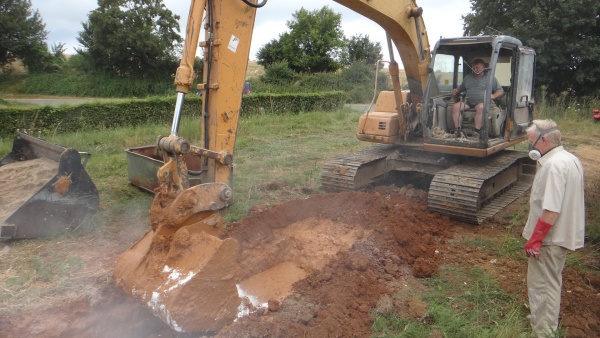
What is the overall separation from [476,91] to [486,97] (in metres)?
0.48

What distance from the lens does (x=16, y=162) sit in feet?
21.5

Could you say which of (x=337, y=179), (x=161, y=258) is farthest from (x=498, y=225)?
(x=161, y=258)

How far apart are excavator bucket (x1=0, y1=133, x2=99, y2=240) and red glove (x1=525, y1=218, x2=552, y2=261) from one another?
4622mm

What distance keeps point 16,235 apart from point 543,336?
4.96 metres

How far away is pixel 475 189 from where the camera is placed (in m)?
5.82

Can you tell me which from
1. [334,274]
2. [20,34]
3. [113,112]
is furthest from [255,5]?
[20,34]

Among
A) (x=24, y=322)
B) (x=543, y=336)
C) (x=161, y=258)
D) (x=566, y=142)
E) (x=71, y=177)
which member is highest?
(x=566, y=142)

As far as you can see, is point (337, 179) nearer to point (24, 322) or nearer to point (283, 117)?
point (24, 322)

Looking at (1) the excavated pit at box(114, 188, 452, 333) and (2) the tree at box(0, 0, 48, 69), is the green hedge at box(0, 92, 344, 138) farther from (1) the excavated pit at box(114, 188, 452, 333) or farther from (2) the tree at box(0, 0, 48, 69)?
(2) the tree at box(0, 0, 48, 69)

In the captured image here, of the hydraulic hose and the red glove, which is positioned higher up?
the hydraulic hose

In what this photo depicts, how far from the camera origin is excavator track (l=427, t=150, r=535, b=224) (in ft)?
19.2

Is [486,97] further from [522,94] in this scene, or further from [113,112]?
[113,112]

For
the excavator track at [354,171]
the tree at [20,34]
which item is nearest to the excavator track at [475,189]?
the excavator track at [354,171]

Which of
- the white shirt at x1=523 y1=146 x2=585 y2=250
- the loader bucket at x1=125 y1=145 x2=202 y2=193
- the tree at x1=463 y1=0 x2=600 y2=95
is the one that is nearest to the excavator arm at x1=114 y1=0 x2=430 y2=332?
the white shirt at x1=523 y1=146 x2=585 y2=250
